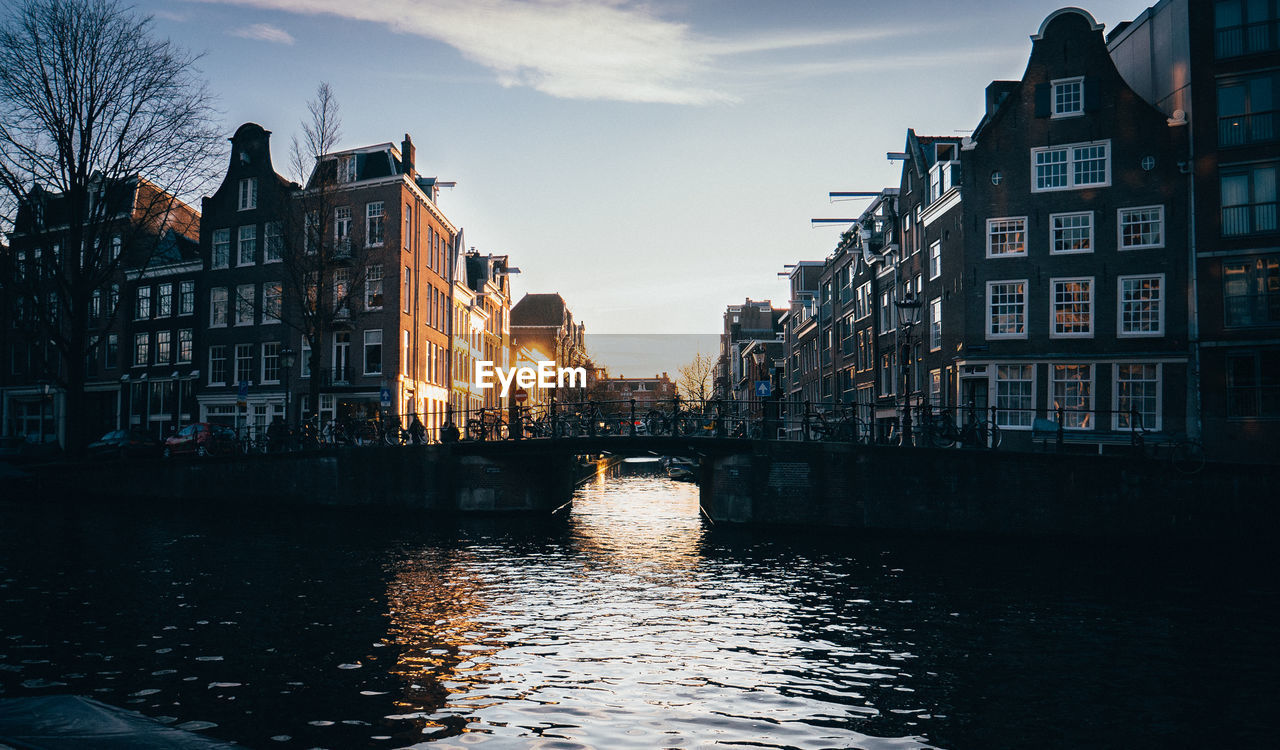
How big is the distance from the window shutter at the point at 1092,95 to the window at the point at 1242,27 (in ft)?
13.1

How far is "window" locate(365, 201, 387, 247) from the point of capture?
164ft

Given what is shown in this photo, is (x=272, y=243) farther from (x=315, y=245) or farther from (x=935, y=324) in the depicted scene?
(x=935, y=324)

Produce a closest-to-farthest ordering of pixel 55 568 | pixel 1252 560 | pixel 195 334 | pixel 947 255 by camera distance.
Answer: pixel 55 568, pixel 1252 560, pixel 947 255, pixel 195 334

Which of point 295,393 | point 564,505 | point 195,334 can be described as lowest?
point 564,505

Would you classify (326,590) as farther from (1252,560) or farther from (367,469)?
(1252,560)

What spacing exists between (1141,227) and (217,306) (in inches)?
1930

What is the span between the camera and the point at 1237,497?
26641 millimetres

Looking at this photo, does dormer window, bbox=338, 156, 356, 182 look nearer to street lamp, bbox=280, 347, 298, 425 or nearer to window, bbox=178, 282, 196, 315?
street lamp, bbox=280, 347, 298, 425

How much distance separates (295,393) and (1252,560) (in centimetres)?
4472

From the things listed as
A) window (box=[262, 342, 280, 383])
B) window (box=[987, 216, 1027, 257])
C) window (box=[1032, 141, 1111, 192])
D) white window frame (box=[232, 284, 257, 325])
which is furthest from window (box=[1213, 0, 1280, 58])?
white window frame (box=[232, 284, 257, 325])

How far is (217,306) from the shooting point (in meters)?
53.9

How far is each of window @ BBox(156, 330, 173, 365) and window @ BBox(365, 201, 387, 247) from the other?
51.7 ft

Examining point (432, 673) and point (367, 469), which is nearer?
point (432, 673)

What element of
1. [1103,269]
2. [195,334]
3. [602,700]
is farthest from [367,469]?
[1103,269]
